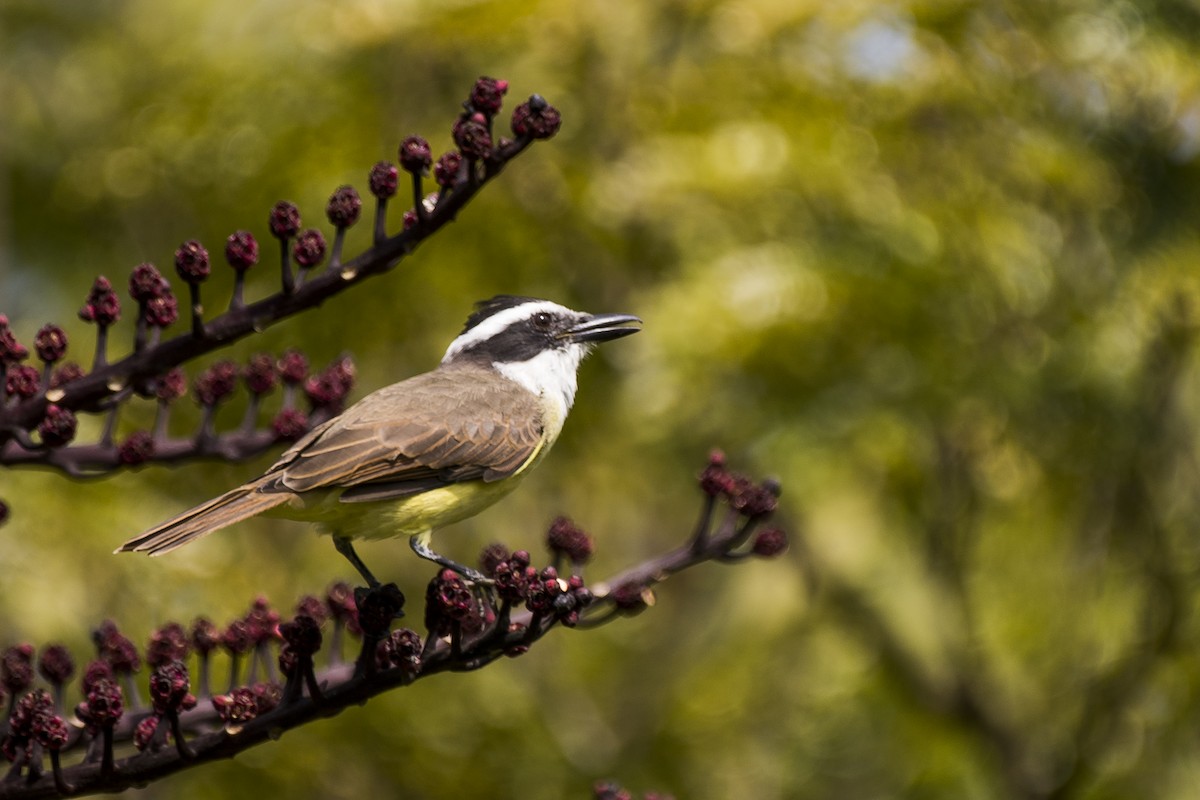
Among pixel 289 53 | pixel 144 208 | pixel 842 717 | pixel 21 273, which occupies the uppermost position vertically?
pixel 289 53

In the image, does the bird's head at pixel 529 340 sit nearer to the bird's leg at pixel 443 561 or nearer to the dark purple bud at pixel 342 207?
the bird's leg at pixel 443 561

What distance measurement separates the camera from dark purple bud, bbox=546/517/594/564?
338cm

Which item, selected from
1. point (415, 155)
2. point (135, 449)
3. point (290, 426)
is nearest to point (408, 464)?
point (290, 426)

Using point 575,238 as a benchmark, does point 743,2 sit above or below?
above

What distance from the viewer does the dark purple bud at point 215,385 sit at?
142 inches

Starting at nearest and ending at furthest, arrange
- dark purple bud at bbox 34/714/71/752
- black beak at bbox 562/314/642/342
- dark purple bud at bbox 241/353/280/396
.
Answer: dark purple bud at bbox 34/714/71/752
dark purple bud at bbox 241/353/280/396
black beak at bbox 562/314/642/342

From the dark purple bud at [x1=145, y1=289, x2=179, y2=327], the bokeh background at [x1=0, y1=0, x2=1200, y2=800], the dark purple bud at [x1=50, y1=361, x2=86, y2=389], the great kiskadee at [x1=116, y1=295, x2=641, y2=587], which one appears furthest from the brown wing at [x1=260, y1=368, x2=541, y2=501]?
the bokeh background at [x1=0, y1=0, x2=1200, y2=800]

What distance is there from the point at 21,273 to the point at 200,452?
6211mm

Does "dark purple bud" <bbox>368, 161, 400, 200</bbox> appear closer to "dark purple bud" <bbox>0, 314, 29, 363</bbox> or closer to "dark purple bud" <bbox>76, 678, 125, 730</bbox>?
"dark purple bud" <bbox>0, 314, 29, 363</bbox>

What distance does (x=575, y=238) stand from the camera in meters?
7.17

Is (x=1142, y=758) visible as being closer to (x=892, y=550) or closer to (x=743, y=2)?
(x=892, y=550)

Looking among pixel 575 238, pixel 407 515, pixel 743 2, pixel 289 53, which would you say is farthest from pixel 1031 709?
pixel 289 53

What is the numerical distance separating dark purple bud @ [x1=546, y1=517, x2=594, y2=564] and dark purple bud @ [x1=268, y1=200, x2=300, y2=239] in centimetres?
87

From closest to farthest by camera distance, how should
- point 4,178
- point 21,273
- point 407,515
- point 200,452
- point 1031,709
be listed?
point 200,452 → point 407,515 → point 1031,709 → point 4,178 → point 21,273
